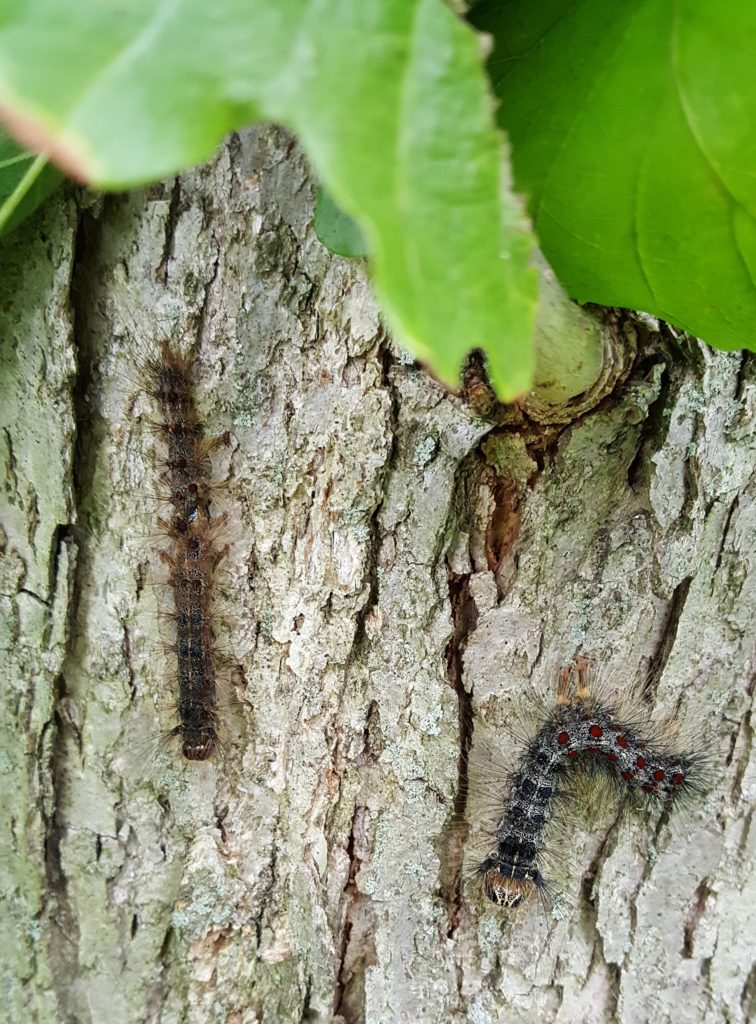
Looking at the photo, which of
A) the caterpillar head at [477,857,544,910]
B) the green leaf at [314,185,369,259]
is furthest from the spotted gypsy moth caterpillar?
the green leaf at [314,185,369,259]

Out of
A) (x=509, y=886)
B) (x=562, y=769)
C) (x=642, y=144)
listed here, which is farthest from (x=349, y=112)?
(x=509, y=886)

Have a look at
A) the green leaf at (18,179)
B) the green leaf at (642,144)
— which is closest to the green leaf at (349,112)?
the green leaf at (642,144)

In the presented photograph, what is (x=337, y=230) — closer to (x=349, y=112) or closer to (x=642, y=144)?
(x=642, y=144)

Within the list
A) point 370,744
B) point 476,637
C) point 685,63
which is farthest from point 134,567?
point 685,63

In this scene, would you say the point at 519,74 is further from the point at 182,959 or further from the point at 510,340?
the point at 182,959

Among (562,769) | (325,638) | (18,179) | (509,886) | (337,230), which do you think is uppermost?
(18,179)

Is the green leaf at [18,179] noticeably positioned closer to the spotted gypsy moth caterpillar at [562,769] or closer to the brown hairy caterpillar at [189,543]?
the brown hairy caterpillar at [189,543]
